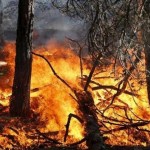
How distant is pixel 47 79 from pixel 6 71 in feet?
5.75

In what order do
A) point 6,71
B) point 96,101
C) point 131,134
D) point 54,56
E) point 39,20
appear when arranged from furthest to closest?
point 39,20, point 54,56, point 6,71, point 96,101, point 131,134

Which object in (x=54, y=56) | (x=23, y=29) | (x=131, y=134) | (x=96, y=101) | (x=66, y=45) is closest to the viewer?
(x=23, y=29)

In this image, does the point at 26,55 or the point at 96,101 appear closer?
the point at 26,55

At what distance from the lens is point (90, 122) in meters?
7.73

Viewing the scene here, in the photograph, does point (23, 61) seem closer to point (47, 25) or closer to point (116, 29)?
point (116, 29)

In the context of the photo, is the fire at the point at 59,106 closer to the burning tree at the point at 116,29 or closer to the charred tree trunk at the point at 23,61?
the charred tree trunk at the point at 23,61

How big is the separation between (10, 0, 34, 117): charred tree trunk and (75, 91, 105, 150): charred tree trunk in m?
1.34

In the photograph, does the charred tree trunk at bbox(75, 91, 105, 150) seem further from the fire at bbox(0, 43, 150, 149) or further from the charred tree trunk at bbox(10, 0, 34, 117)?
the charred tree trunk at bbox(10, 0, 34, 117)

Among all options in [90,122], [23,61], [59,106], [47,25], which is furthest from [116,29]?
[47,25]

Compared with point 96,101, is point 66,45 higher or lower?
higher

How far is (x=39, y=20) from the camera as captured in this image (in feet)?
69.3

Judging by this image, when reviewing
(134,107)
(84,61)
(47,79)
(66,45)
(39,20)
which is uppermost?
(39,20)

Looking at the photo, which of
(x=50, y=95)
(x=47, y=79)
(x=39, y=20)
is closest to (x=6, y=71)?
(x=47, y=79)

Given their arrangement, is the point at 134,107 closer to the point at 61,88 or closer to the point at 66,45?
the point at 61,88
